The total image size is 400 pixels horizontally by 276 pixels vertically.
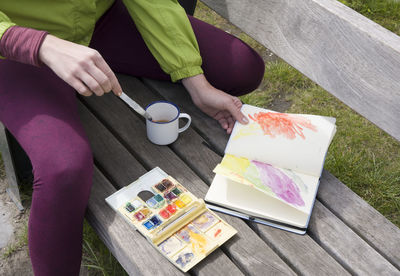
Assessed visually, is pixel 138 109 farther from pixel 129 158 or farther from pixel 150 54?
pixel 150 54

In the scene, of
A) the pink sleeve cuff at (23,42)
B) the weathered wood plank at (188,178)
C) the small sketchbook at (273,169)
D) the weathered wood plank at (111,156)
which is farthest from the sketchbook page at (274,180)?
the pink sleeve cuff at (23,42)

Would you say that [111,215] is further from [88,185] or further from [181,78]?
[181,78]

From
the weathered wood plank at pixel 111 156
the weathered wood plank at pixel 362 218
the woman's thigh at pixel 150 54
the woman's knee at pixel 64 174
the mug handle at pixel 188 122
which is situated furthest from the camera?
the woman's thigh at pixel 150 54

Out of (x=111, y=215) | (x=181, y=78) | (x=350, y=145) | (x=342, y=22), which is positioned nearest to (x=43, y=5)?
(x=181, y=78)

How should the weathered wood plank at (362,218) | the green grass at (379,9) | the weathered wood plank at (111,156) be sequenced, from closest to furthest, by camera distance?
the weathered wood plank at (362,218) < the weathered wood plank at (111,156) < the green grass at (379,9)

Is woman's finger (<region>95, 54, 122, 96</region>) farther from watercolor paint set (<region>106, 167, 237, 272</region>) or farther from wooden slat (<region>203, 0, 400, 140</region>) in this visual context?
wooden slat (<region>203, 0, 400, 140</region>)

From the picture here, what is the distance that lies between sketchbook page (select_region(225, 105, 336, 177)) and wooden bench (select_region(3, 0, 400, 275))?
0.26 ft

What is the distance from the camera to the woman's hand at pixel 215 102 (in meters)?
1.70

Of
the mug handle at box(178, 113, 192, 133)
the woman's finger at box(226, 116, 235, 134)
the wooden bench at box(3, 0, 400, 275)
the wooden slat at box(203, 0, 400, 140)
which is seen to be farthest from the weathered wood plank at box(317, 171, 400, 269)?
the mug handle at box(178, 113, 192, 133)

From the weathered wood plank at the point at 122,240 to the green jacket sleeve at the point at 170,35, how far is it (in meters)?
0.52

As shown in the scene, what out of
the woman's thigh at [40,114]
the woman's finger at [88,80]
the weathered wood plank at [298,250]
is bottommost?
the weathered wood plank at [298,250]

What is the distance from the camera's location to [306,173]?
157cm

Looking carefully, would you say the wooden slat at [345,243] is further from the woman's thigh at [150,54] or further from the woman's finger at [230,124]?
the woman's thigh at [150,54]

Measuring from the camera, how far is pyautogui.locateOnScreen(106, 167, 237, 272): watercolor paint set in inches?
53.1
